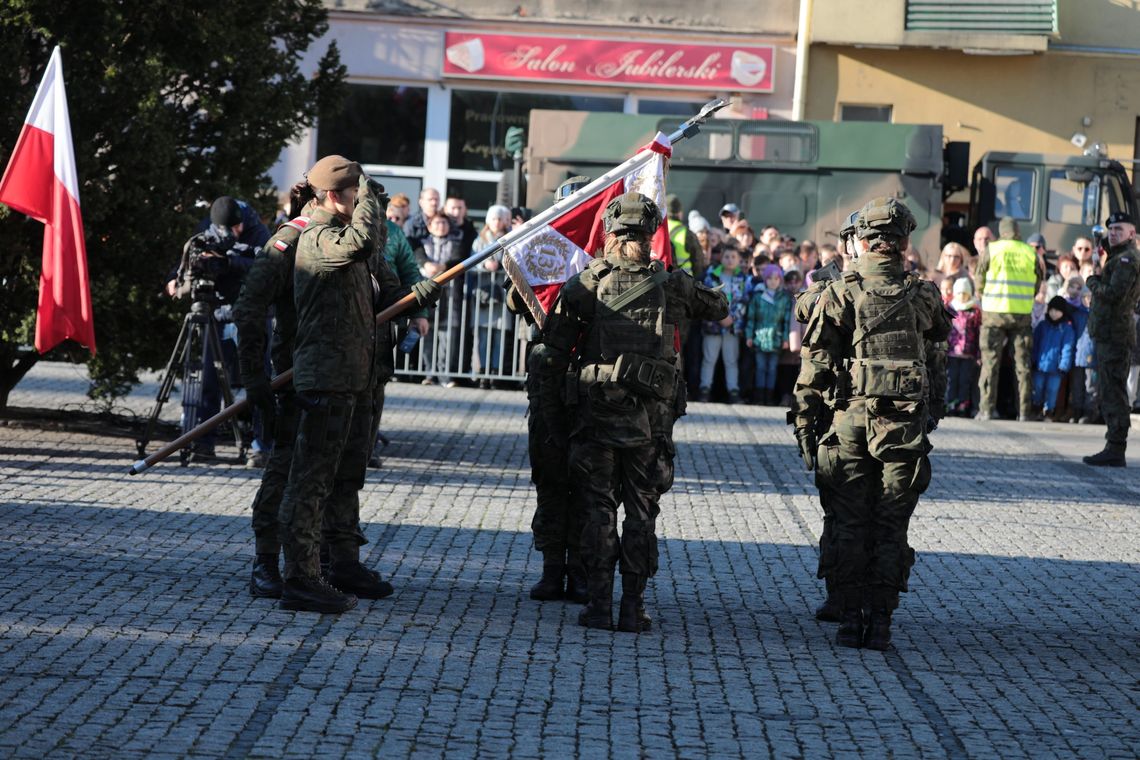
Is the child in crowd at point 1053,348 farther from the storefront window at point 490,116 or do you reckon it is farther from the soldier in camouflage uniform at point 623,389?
the soldier in camouflage uniform at point 623,389

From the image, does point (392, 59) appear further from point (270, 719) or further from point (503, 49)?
point (270, 719)

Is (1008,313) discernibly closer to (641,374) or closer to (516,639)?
(641,374)

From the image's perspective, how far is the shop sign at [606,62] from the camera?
2833cm

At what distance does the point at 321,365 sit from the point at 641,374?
1.39 m

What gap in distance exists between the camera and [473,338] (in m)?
18.5

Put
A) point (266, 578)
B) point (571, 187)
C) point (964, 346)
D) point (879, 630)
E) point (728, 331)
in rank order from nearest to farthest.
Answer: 1. point (879, 630)
2. point (266, 578)
3. point (571, 187)
4. point (728, 331)
5. point (964, 346)

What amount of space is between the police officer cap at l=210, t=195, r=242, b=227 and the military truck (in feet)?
32.6

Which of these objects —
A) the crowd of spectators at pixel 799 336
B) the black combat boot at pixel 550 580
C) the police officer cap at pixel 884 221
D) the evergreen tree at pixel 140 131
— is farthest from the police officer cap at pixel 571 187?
the crowd of spectators at pixel 799 336

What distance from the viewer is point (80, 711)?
19.1 feet

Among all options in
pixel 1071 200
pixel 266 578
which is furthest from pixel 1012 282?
pixel 266 578

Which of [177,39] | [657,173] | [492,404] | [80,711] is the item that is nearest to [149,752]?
[80,711]

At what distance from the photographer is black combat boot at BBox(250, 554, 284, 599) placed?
7.89 metres

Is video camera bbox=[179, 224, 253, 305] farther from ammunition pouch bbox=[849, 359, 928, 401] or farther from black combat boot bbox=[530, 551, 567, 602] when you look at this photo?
ammunition pouch bbox=[849, 359, 928, 401]

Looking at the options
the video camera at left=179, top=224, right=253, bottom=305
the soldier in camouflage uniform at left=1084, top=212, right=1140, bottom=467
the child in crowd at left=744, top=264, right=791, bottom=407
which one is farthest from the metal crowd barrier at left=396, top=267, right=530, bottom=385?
the video camera at left=179, top=224, right=253, bottom=305
